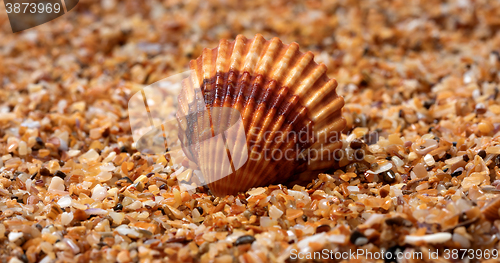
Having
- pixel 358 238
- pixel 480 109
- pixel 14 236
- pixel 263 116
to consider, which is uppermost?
pixel 263 116

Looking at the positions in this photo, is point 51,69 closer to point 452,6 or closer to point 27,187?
point 27,187

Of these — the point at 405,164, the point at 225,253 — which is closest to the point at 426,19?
the point at 405,164

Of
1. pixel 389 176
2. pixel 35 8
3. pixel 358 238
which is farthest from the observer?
pixel 35 8

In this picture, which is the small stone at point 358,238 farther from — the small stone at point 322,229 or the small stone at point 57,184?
A: the small stone at point 57,184

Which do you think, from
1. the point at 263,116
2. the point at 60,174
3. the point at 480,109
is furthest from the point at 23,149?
the point at 480,109

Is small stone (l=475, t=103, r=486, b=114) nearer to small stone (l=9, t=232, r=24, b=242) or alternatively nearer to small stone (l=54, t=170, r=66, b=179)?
small stone (l=54, t=170, r=66, b=179)

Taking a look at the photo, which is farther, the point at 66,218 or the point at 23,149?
the point at 23,149

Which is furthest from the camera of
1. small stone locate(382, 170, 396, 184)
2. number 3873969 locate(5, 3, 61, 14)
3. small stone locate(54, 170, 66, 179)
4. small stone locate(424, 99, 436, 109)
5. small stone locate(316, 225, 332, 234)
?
number 3873969 locate(5, 3, 61, 14)

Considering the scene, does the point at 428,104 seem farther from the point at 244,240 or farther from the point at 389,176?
the point at 244,240

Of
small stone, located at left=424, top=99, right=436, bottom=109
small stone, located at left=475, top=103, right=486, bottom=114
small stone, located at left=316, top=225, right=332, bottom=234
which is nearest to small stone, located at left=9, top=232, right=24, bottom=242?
small stone, located at left=316, top=225, right=332, bottom=234
